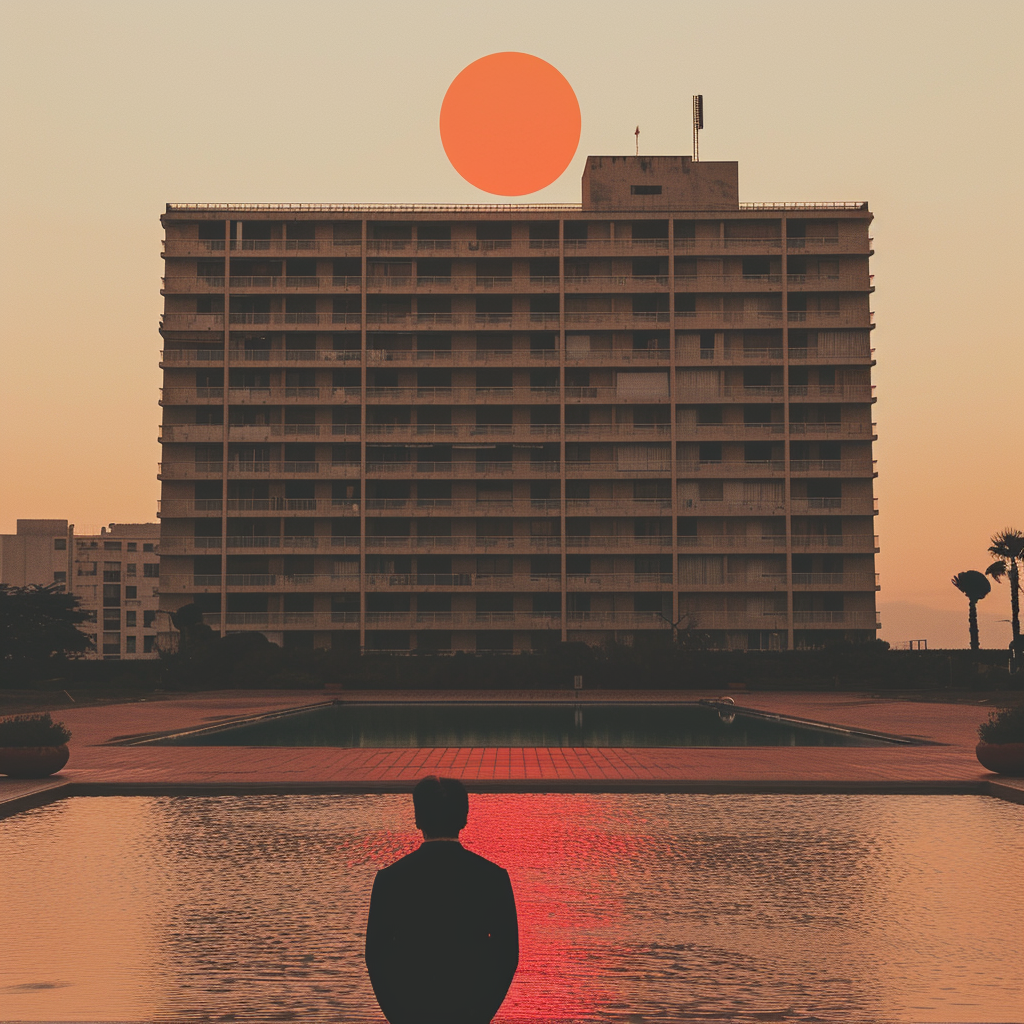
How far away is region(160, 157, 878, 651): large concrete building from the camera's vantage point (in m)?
71.3

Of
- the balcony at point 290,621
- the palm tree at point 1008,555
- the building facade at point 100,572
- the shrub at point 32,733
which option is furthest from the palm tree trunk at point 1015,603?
the building facade at point 100,572

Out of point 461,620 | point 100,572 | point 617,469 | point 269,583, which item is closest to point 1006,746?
point 461,620

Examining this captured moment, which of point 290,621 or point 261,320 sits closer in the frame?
point 290,621

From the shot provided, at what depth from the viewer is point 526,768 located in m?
18.5

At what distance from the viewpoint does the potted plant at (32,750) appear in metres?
16.9

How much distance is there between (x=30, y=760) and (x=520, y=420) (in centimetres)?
5739

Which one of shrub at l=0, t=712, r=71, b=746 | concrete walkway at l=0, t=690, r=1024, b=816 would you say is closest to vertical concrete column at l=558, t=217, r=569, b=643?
concrete walkway at l=0, t=690, r=1024, b=816

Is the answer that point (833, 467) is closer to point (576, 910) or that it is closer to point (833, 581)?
point (833, 581)

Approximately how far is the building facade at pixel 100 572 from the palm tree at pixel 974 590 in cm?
8656

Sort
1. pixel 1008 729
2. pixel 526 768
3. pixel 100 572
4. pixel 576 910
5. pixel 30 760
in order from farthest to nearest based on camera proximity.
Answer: pixel 100 572 < pixel 526 768 < pixel 1008 729 < pixel 30 760 < pixel 576 910

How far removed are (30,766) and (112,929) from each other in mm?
9376

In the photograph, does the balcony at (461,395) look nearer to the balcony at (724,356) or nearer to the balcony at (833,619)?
the balcony at (724,356)

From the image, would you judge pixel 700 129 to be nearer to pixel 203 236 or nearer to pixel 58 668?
pixel 203 236

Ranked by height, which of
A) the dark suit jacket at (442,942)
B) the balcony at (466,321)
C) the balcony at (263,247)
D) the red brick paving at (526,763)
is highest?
the balcony at (263,247)
